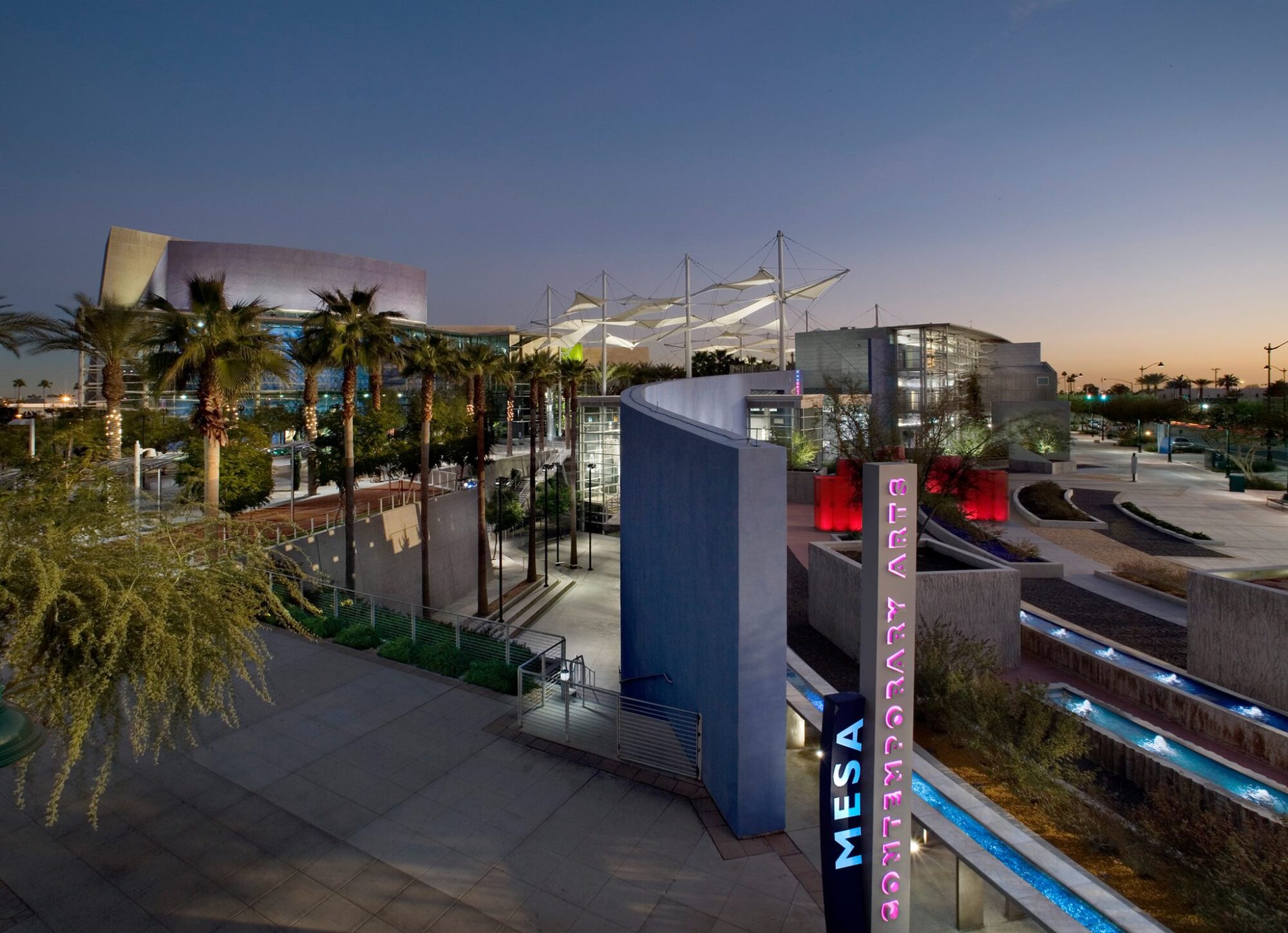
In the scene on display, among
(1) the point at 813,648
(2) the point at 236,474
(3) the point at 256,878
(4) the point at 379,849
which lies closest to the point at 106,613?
(3) the point at 256,878

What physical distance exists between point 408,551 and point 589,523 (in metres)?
14.9

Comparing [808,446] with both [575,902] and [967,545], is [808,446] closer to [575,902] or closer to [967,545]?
[967,545]

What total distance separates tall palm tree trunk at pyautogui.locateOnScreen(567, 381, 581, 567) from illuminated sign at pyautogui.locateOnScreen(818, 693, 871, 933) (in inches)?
1228

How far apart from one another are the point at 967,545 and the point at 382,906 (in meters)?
20.7

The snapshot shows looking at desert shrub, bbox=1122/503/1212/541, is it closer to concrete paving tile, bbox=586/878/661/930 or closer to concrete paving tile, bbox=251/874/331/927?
concrete paving tile, bbox=586/878/661/930

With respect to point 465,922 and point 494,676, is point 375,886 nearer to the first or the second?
point 465,922

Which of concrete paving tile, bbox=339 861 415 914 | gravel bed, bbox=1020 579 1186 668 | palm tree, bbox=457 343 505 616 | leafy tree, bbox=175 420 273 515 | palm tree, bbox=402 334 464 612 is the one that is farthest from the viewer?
palm tree, bbox=457 343 505 616

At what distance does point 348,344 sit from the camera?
73.9 ft

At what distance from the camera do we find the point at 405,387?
252 ft

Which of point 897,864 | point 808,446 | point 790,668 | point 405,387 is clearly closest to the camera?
point 897,864

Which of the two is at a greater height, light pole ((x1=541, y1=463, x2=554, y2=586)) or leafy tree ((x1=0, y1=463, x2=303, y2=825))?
leafy tree ((x1=0, y1=463, x2=303, y2=825))

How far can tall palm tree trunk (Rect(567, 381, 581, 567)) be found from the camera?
37.3 metres

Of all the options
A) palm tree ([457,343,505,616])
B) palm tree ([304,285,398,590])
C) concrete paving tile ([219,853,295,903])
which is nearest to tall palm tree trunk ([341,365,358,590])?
palm tree ([304,285,398,590])

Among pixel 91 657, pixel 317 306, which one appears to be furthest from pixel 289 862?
pixel 317 306
